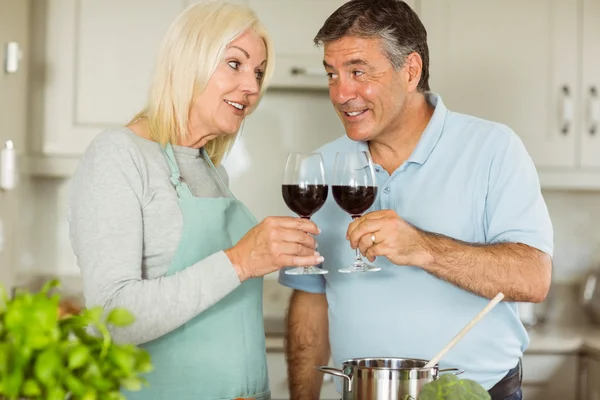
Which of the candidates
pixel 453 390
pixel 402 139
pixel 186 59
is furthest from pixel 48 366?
pixel 402 139

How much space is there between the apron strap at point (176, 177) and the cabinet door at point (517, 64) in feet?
5.76

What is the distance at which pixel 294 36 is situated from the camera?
3.14 metres

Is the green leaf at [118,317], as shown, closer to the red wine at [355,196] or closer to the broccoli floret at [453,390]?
the broccoli floret at [453,390]

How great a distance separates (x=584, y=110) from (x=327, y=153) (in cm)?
155

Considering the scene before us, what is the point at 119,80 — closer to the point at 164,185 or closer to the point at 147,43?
the point at 147,43

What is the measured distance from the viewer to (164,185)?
1618 mm

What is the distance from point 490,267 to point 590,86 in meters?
1.80

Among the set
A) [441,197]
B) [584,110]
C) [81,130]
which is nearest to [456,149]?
[441,197]

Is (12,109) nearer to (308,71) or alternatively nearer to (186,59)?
(308,71)

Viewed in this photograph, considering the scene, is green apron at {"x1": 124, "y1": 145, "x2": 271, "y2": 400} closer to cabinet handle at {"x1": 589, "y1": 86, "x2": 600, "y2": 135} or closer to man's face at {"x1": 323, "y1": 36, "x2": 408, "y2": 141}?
man's face at {"x1": 323, "y1": 36, "x2": 408, "y2": 141}

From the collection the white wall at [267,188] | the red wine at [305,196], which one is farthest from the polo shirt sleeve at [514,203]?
the white wall at [267,188]

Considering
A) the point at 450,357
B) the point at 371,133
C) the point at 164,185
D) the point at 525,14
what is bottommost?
the point at 450,357

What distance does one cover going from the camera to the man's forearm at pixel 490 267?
1644 millimetres

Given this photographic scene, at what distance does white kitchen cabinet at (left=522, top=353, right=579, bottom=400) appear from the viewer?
9.71ft
